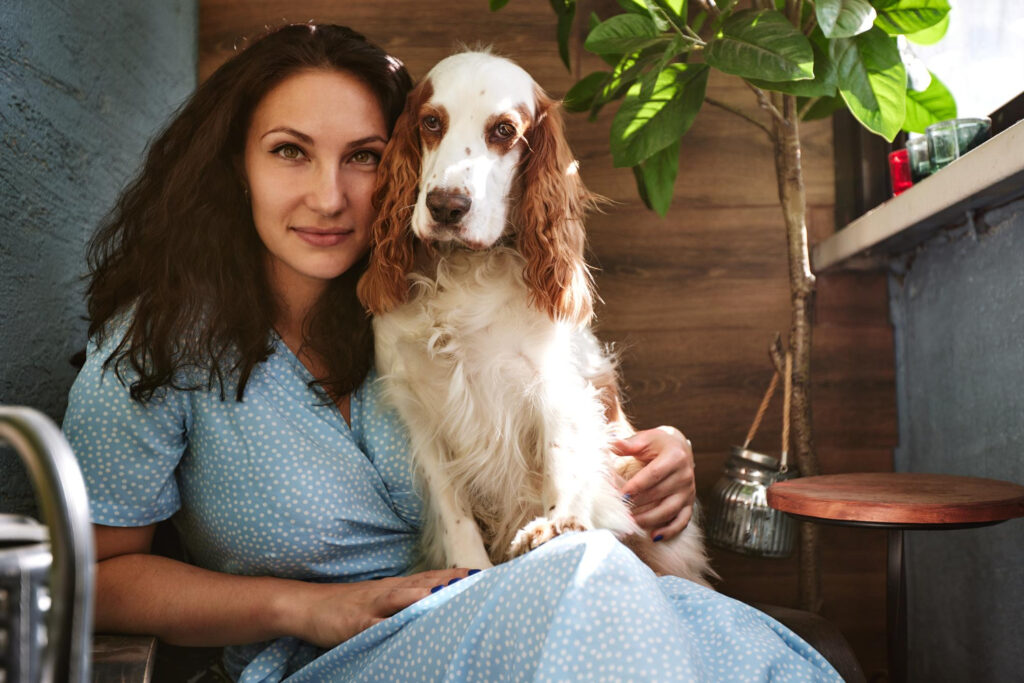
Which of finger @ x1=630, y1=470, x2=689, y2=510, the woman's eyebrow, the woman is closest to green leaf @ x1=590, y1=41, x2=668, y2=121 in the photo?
the woman

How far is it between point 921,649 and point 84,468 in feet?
6.01

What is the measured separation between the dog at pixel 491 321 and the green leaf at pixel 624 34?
0.17 meters

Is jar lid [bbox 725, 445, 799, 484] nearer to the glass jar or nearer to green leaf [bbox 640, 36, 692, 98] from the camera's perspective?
the glass jar

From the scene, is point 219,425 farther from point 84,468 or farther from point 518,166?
point 518,166

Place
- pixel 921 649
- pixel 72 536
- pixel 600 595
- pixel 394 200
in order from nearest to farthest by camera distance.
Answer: pixel 72 536, pixel 600 595, pixel 394 200, pixel 921 649

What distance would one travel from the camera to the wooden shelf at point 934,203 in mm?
1376

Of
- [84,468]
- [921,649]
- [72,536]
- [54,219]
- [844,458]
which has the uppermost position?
[54,219]

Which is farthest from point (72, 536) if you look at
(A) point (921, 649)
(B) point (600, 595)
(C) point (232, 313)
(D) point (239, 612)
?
(A) point (921, 649)

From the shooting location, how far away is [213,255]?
142cm

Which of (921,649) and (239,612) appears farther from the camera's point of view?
(921,649)

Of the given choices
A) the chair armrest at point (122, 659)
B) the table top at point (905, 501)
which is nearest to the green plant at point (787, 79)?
the table top at point (905, 501)

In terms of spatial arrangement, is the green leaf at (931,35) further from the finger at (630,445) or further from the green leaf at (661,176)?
the finger at (630,445)

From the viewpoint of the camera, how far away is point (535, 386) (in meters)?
1.49

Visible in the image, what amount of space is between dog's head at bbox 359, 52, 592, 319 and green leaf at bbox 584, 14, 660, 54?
0.19m
